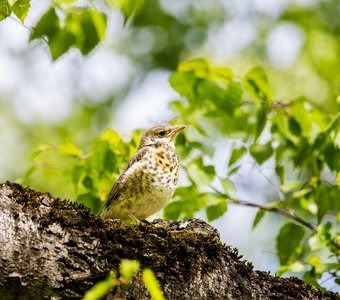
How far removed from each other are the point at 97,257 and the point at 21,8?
1.19 metres

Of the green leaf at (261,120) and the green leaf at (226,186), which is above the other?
the green leaf at (261,120)

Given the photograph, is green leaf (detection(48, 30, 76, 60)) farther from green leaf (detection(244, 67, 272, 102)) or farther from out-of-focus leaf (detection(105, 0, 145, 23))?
green leaf (detection(244, 67, 272, 102))

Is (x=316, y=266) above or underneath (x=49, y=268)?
above

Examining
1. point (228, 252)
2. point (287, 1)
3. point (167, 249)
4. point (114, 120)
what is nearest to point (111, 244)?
point (167, 249)

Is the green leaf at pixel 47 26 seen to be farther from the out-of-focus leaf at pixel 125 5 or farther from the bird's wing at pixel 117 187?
the bird's wing at pixel 117 187

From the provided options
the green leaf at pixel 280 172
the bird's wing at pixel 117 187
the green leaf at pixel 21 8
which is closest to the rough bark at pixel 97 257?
the green leaf at pixel 21 8

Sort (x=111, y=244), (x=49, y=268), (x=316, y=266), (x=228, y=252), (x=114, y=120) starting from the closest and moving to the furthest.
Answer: (x=49, y=268)
(x=111, y=244)
(x=228, y=252)
(x=316, y=266)
(x=114, y=120)

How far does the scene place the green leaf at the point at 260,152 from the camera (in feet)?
17.6

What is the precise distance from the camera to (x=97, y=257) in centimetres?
325

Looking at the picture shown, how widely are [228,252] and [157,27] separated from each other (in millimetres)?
9595

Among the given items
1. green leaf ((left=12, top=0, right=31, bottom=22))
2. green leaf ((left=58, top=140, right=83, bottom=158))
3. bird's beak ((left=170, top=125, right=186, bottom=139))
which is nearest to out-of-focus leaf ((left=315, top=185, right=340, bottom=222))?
bird's beak ((left=170, top=125, right=186, bottom=139))

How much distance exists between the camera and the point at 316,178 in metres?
5.49

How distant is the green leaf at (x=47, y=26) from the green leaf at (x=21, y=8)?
513 millimetres

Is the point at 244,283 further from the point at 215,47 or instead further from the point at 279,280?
the point at 215,47
